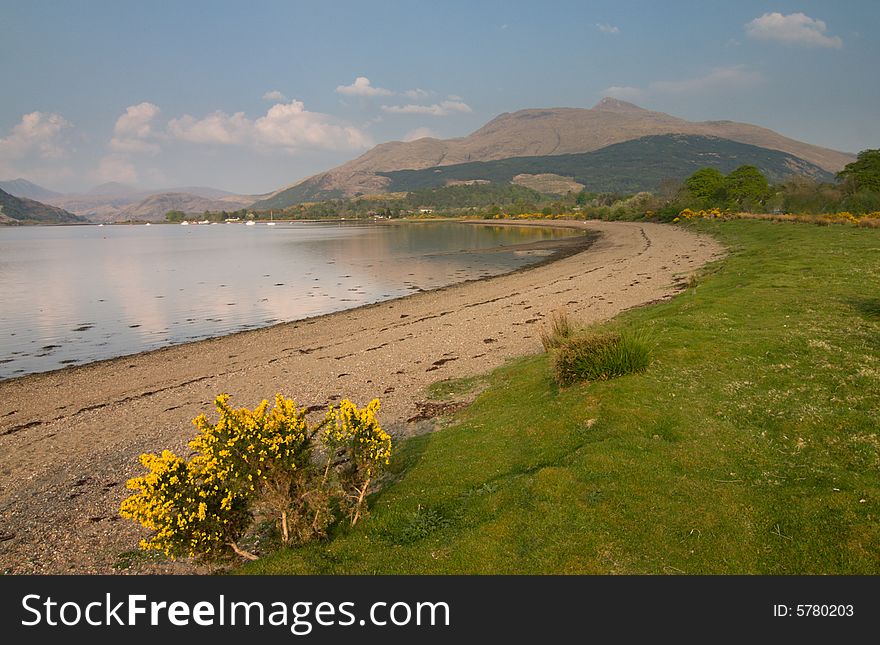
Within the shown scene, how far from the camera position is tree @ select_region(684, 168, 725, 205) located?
107812 millimetres

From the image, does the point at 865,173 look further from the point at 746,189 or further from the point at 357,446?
the point at 357,446

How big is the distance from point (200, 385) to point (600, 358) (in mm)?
15853

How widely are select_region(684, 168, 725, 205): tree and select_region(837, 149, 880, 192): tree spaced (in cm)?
2761

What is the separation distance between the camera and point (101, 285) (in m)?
55.2

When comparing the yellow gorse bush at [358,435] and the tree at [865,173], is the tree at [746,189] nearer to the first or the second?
the tree at [865,173]

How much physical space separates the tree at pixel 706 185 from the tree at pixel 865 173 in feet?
90.6

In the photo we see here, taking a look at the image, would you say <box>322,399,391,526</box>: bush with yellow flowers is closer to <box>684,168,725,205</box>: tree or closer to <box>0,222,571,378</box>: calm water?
<box>0,222,571,378</box>: calm water

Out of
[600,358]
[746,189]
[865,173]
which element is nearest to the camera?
[600,358]

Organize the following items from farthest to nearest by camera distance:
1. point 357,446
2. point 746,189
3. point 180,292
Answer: point 746,189 → point 180,292 → point 357,446

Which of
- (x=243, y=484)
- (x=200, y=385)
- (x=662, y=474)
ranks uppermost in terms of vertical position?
(x=243, y=484)

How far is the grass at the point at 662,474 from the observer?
19.2 ft

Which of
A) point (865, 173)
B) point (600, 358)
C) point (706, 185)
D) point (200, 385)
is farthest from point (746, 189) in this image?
point (200, 385)

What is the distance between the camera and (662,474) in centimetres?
736
